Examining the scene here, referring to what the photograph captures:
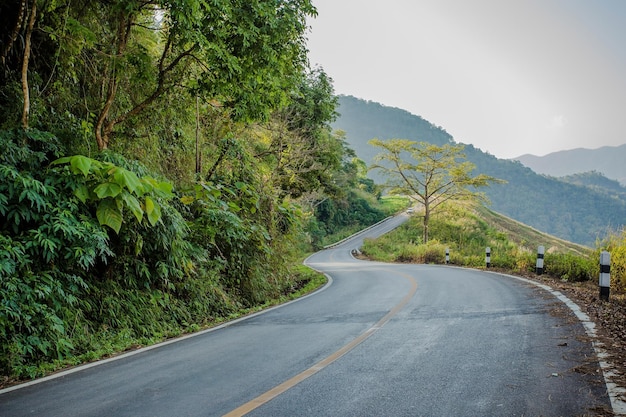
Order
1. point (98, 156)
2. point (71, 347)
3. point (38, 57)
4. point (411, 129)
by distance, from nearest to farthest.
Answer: point (71, 347), point (98, 156), point (38, 57), point (411, 129)

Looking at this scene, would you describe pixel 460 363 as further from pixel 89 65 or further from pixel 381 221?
pixel 381 221

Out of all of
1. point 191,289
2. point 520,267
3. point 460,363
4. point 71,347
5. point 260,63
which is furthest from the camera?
point 520,267

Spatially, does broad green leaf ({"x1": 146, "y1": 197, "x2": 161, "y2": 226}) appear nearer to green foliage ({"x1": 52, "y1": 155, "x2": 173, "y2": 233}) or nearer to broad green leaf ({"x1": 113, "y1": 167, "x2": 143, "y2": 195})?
green foliage ({"x1": 52, "y1": 155, "x2": 173, "y2": 233})

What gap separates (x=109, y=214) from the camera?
6.16 metres

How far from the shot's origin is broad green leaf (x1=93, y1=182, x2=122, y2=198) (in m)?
5.94

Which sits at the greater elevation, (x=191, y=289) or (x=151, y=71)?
(x=151, y=71)

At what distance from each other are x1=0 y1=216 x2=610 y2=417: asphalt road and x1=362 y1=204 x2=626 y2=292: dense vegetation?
445 cm

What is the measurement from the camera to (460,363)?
457 cm

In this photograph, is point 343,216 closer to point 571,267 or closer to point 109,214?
point 571,267

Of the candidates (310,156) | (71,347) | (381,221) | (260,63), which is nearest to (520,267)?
(310,156)

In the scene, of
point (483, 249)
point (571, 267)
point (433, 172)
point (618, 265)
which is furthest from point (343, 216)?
point (618, 265)

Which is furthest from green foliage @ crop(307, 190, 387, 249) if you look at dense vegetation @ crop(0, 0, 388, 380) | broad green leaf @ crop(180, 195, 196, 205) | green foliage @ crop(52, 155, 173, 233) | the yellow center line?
green foliage @ crop(52, 155, 173, 233)

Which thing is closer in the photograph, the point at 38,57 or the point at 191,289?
the point at 38,57

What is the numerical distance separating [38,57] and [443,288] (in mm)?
9641
